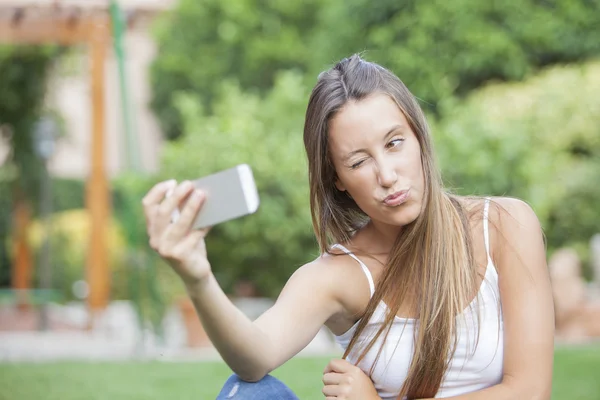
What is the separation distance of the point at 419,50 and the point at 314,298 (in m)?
3.85

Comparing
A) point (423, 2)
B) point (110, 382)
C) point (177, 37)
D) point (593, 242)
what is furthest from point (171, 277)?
point (177, 37)

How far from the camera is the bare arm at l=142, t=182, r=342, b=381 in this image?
5.11 feet

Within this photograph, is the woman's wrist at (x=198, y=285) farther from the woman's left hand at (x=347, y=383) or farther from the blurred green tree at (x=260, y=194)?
the blurred green tree at (x=260, y=194)

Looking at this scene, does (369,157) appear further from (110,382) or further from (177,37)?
(177,37)

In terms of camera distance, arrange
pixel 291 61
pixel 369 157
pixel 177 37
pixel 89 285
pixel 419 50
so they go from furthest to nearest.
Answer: pixel 177 37, pixel 291 61, pixel 89 285, pixel 419 50, pixel 369 157

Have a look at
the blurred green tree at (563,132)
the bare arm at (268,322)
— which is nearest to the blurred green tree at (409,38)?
the blurred green tree at (563,132)

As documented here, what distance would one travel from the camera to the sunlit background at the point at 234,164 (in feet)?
21.1

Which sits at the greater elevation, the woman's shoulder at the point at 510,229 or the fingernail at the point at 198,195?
the fingernail at the point at 198,195

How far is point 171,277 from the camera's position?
920 centimetres

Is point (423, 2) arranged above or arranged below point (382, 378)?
above

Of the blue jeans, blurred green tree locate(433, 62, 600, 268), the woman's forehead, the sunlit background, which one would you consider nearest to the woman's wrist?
the blue jeans

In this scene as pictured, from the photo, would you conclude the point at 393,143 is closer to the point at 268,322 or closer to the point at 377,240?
the point at 377,240

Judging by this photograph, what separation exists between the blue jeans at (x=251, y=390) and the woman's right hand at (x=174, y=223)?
2.07 ft

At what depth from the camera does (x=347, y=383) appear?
7.29ft
